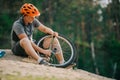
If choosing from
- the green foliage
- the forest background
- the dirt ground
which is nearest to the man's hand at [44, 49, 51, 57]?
the dirt ground

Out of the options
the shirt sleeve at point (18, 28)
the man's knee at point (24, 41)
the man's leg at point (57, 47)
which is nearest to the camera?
the man's knee at point (24, 41)

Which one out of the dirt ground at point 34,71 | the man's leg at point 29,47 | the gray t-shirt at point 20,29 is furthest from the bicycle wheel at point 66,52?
the dirt ground at point 34,71

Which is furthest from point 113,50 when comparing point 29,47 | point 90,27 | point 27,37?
point 29,47

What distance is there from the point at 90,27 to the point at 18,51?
39.9 meters

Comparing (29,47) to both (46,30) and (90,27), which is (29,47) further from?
(90,27)

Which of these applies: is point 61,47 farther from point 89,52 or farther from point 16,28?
point 89,52

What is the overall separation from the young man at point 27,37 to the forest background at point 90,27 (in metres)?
27.2

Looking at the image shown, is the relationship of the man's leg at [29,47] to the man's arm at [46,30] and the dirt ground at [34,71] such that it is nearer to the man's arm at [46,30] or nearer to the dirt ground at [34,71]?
the dirt ground at [34,71]

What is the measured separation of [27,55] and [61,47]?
2.45 ft

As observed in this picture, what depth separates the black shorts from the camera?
352 inches

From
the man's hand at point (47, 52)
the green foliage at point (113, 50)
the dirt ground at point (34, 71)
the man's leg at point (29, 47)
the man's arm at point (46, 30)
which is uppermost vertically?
the man's arm at point (46, 30)

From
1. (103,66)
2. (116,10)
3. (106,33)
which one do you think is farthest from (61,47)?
(106,33)

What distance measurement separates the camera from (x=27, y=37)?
28.7ft

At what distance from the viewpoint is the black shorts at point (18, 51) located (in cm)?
894
